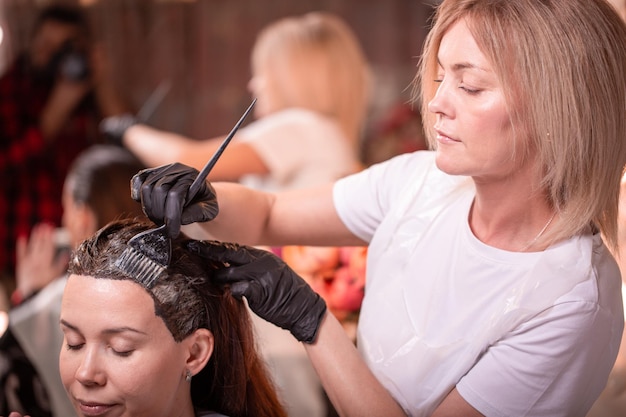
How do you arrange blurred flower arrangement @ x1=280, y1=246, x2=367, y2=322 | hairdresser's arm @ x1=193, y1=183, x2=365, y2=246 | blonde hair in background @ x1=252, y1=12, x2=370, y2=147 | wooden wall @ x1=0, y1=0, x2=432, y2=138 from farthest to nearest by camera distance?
wooden wall @ x1=0, y1=0, x2=432, y2=138
blonde hair in background @ x1=252, y1=12, x2=370, y2=147
blurred flower arrangement @ x1=280, y1=246, x2=367, y2=322
hairdresser's arm @ x1=193, y1=183, x2=365, y2=246

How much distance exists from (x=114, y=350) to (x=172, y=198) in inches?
9.9

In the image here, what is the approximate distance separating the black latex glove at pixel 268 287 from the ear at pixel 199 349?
8 cm

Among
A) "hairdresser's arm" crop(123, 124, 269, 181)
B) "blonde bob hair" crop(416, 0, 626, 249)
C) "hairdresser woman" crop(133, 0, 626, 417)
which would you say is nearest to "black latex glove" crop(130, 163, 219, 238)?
"hairdresser woman" crop(133, 0, 626, 417)

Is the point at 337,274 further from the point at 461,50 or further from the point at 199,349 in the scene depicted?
the point at 461,50

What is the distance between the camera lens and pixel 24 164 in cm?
388

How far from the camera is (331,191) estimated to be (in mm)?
1600

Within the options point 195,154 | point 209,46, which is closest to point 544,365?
point 195,154

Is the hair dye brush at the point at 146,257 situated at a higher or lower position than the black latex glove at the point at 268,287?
higher

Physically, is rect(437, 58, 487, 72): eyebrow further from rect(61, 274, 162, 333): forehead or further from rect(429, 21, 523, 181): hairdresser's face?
rect(61, 274, 162, 333): forehead

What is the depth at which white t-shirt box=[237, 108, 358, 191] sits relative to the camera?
299 cm

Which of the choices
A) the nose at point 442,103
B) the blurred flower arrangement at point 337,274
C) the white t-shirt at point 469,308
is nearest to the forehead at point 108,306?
the white t-shirt at point 469,308

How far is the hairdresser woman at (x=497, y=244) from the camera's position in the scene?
1240 millimetres

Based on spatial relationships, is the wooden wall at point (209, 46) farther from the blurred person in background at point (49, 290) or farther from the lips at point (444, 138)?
the lips at point (444, 138)

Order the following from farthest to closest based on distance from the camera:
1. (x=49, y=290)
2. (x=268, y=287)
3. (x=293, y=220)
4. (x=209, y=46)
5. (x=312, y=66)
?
(x=209, y=46)
(x=312, y=66)
(x=49, y=290)
(x=293, y=220)
(x=268, y=287)
